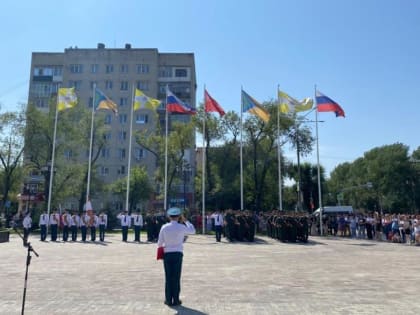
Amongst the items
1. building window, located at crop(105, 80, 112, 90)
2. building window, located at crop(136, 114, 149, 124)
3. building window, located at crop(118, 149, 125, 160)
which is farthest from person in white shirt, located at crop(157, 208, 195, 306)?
building window, located at crop(105, 80, 112, 90)

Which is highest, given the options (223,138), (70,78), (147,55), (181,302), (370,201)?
(147,55)

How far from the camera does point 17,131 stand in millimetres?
38781

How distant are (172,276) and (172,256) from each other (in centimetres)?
38

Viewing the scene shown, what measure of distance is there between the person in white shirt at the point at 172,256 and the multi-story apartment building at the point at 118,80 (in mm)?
56598

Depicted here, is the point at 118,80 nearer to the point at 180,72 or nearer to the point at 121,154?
the point at 180,72

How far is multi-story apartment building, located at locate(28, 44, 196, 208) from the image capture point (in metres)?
65.1

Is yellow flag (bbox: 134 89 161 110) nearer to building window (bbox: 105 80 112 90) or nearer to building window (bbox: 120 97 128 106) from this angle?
building window (bbox: 120 97 128 106)

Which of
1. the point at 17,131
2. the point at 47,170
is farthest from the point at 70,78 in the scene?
the point at 47,170

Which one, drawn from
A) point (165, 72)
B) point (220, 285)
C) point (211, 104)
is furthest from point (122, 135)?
point (220, 285)

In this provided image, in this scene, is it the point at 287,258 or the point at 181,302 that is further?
the point at 287,258

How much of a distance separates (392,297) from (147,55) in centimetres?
6338

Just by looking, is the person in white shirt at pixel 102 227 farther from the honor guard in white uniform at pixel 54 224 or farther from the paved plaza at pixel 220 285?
the paved plaza at pixel 220 285

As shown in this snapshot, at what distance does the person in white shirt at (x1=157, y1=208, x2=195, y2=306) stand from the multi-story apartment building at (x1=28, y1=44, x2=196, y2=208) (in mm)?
56598

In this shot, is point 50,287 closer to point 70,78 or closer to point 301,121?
point 301,121
